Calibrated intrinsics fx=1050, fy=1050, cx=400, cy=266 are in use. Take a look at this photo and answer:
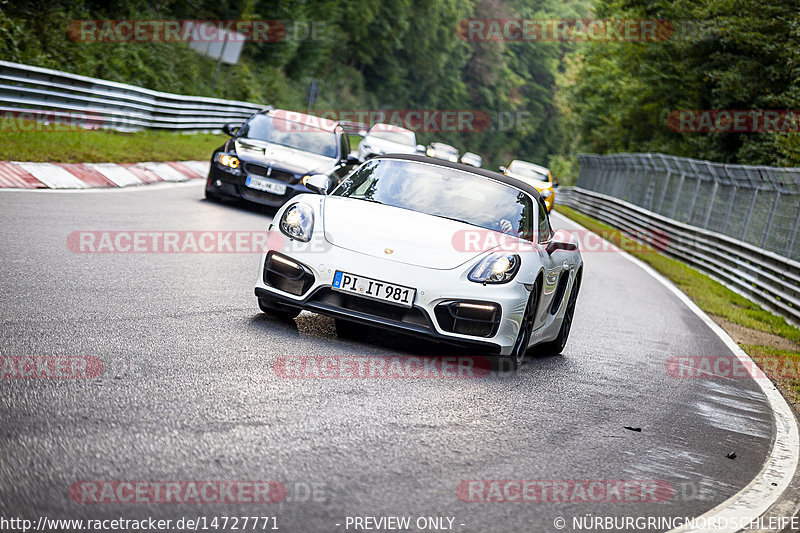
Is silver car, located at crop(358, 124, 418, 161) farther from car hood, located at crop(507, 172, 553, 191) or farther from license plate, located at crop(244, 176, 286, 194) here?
license plate, located at crop(244, 176, 286, 194)

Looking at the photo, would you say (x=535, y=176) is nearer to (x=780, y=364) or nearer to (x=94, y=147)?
(x=94, y=147)

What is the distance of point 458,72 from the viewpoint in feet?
Answer: 308

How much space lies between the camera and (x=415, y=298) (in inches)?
257

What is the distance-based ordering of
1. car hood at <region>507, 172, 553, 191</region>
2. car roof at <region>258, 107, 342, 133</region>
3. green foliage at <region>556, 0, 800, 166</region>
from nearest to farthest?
car roof at <region>258, 107, 342, 133</region>, car hood at <region>507, 172, 553, 191</region>, green foliage at <region>556, 0, 800, 166</region>

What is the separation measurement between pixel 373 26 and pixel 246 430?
240ft

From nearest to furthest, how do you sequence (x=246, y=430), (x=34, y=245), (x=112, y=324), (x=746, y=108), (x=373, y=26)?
(x=246, y=430) < (x=112, y=324) < (x=34, y=245) < (x=746, y=108) < (x=373, y=26)

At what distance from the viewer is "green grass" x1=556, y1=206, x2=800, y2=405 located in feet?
33.2

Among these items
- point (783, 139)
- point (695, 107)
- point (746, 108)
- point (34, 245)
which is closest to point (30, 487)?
point (34, 245)

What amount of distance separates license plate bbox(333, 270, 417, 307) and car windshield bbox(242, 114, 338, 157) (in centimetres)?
944

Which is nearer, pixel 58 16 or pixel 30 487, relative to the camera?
pixel 30 487

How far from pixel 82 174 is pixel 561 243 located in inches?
349

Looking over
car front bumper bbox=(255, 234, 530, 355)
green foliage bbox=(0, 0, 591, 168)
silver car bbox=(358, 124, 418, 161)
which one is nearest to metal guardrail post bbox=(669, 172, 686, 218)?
silver car bbox=(358, 124, 418, 161)

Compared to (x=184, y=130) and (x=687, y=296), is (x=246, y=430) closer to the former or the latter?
(x=687, y=296)

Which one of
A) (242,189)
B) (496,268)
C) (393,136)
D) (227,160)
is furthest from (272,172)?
(393,136)
